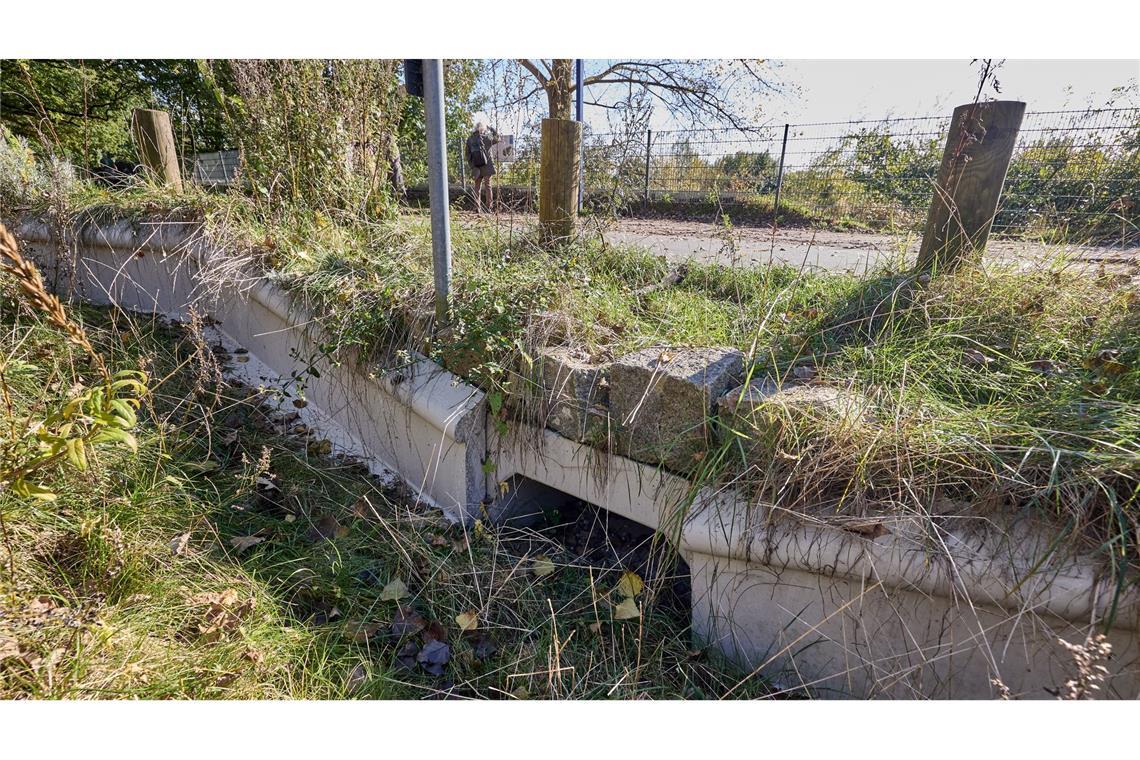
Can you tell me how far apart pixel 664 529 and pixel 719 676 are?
58cm

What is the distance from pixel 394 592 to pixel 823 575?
1.72 m

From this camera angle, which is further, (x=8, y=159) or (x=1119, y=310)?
(x=8, y=159)

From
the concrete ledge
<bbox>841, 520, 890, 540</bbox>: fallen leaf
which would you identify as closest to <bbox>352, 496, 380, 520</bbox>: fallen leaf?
the concrete ledge

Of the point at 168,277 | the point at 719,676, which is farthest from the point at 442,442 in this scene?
the point at 168,277

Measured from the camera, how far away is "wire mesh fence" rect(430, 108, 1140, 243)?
3434 millimetres

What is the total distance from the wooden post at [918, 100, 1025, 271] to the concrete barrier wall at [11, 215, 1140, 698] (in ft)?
5.28

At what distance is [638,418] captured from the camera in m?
2.36

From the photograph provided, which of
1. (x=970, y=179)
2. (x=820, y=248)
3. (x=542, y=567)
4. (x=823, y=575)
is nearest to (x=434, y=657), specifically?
(x=542, y=567)

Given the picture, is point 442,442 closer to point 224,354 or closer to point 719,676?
point 719,676

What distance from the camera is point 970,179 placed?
2645mm

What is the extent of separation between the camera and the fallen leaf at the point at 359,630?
2193 millimetres

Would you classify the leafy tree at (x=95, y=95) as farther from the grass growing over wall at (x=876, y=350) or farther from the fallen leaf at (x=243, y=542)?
the fallen leaf at (x=243, y=542)

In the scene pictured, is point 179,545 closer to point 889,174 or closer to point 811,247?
point 811,247

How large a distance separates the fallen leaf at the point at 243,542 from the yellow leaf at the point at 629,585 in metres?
1.65
